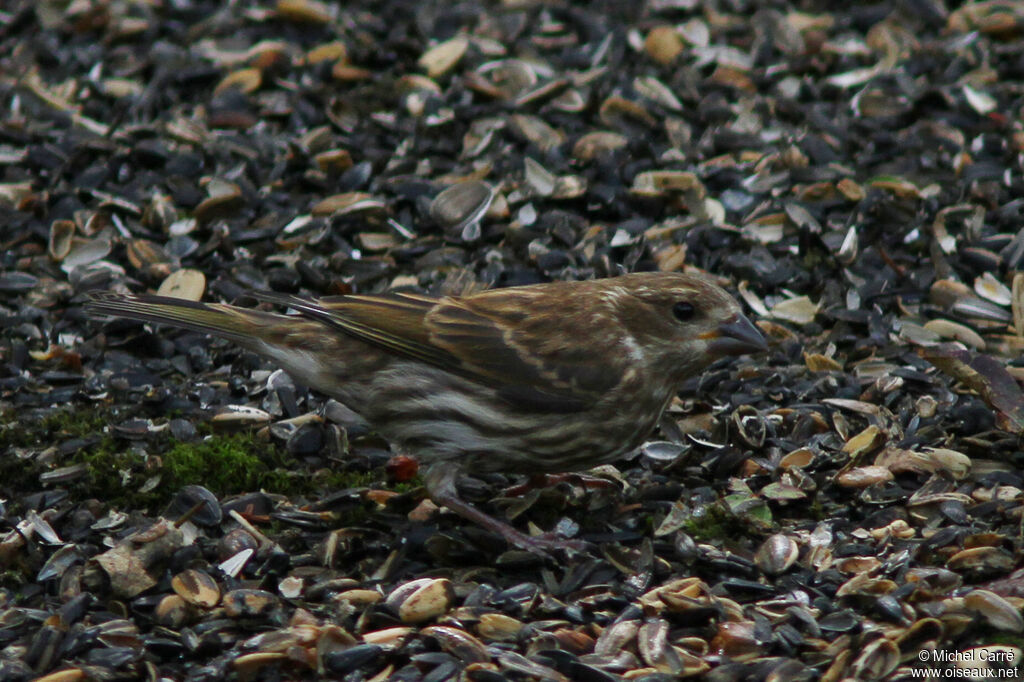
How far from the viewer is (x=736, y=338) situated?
21.7 ft

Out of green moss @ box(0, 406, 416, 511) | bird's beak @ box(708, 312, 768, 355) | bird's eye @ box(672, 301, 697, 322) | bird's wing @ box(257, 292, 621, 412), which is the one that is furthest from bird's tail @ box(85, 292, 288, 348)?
bird's beak @ box(708, 312, 768, 355)

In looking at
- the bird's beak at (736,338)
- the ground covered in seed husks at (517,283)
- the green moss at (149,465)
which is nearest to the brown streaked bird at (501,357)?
the bird's beak at (736,338)

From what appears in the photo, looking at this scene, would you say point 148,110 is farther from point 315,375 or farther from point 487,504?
point 487,504

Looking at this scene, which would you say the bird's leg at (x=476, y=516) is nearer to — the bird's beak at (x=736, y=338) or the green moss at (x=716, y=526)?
the green moss at (x=716, y=526)

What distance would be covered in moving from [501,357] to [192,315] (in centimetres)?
158

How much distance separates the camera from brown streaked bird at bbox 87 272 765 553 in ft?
21.5

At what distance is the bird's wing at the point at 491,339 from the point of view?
6574 millimetres

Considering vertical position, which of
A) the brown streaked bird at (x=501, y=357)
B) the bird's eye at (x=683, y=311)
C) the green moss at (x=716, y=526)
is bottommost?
the green moss at (x=716, y=526)

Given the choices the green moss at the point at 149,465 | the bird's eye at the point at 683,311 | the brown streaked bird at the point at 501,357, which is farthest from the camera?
the green moss at the point at 149,465

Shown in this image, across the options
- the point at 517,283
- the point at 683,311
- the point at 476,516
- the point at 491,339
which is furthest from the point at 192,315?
the point at 683,311

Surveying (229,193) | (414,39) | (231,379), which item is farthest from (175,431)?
(414,39)

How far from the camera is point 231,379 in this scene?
7789mm

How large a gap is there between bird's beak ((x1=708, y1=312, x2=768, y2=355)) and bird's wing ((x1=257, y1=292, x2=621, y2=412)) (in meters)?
0.52

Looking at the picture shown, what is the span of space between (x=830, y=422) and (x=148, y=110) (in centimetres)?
562
